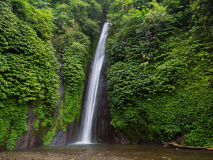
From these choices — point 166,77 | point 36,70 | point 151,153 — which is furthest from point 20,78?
point 166,77

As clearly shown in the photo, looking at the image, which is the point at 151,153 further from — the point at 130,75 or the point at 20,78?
the point at 20,78

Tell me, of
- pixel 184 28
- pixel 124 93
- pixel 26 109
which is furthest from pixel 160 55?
pixel 26 109

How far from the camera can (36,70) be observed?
733 cm

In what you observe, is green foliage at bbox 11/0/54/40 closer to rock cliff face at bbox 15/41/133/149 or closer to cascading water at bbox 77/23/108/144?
rock cliff face at bbox 15/41/133/149

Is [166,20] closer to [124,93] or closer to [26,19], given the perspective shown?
[124,93]

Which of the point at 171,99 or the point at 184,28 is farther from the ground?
the point at 184,28

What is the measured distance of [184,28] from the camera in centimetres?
897

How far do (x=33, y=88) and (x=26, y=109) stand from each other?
108cm

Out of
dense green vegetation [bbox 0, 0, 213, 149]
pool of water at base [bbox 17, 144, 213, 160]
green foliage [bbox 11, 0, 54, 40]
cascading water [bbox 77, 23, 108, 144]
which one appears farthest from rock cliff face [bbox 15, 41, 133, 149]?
green foliage [bbox 11, 0, 54, 40]

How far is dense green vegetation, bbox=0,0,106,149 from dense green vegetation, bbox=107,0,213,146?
312cm

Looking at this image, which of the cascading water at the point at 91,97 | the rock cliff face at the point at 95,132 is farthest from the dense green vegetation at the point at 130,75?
the cascading water at the point at 91,97

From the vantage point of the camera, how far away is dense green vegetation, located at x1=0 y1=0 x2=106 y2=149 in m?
6.00

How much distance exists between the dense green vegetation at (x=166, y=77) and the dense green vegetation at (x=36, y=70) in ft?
10.2

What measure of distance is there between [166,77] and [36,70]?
285 inches
